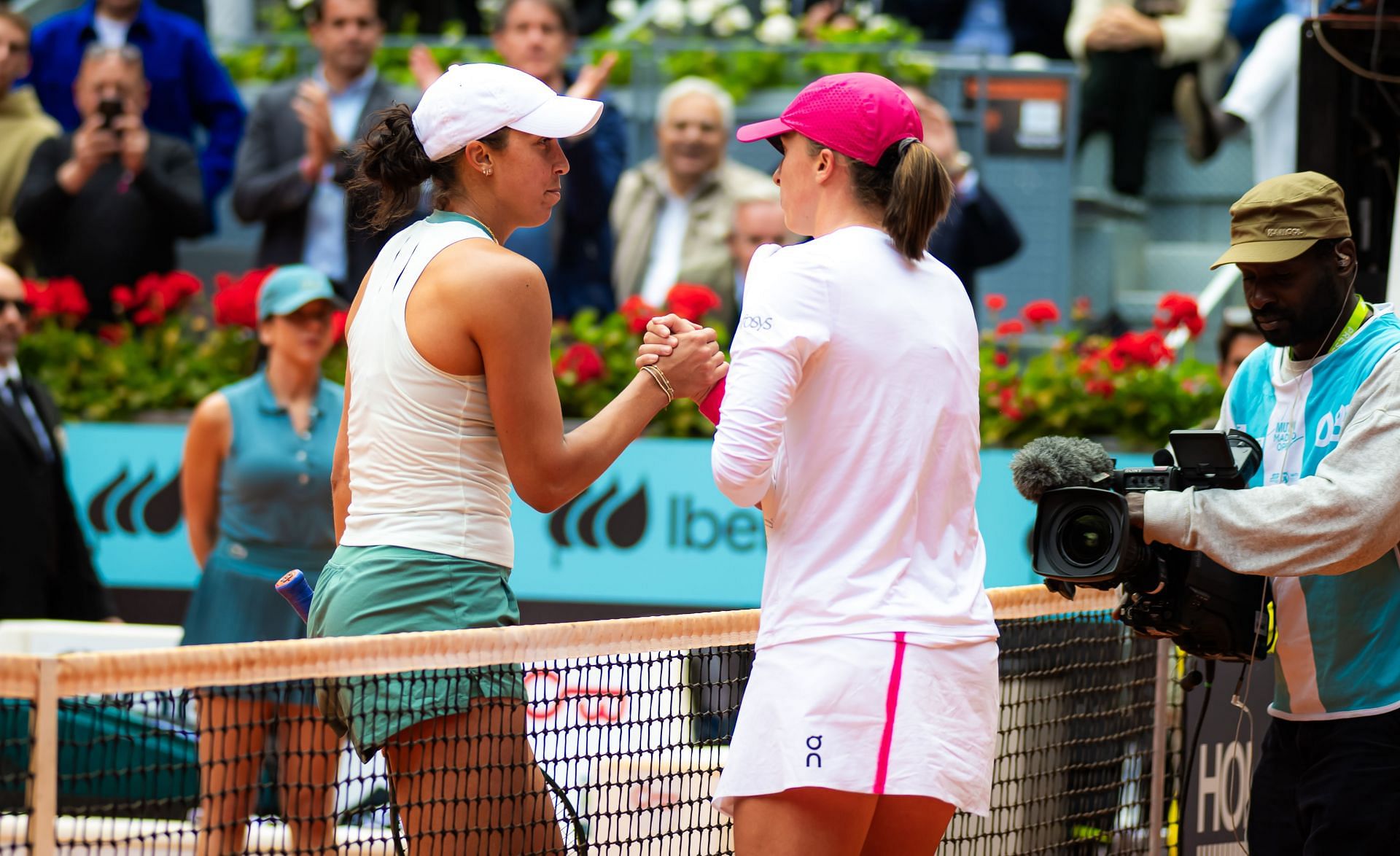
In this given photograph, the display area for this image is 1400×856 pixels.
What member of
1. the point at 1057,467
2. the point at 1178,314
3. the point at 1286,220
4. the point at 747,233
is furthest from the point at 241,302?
the point at 1286,220

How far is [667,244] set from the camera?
8789 mm

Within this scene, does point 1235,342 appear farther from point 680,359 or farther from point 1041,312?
point 680,359

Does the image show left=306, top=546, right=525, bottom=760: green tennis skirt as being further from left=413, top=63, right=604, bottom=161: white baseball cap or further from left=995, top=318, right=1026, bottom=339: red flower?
left=995, top=318, right=1026, bottom=339: red flower

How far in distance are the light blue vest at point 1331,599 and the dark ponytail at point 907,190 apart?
42.4 inches

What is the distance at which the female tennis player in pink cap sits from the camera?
9.15 feet

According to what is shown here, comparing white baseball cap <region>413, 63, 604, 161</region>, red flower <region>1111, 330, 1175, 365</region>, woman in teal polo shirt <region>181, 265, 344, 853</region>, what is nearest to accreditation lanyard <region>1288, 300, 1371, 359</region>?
white baseball cap <region>413, 63, 604, 161</region>

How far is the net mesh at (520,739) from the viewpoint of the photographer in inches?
122

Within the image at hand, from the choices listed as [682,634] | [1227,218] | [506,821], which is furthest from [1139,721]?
[1227,218]

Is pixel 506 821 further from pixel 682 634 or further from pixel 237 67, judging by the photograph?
pixel 237 67

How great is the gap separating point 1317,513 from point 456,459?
1.64 metres

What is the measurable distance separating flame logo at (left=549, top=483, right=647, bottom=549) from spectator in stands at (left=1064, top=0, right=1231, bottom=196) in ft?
15.0

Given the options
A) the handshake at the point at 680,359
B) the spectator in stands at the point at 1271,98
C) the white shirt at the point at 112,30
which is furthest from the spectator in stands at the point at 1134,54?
the handshake at the point at 680,359

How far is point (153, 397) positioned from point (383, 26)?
4727 millimetres

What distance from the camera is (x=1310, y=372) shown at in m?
3.60
